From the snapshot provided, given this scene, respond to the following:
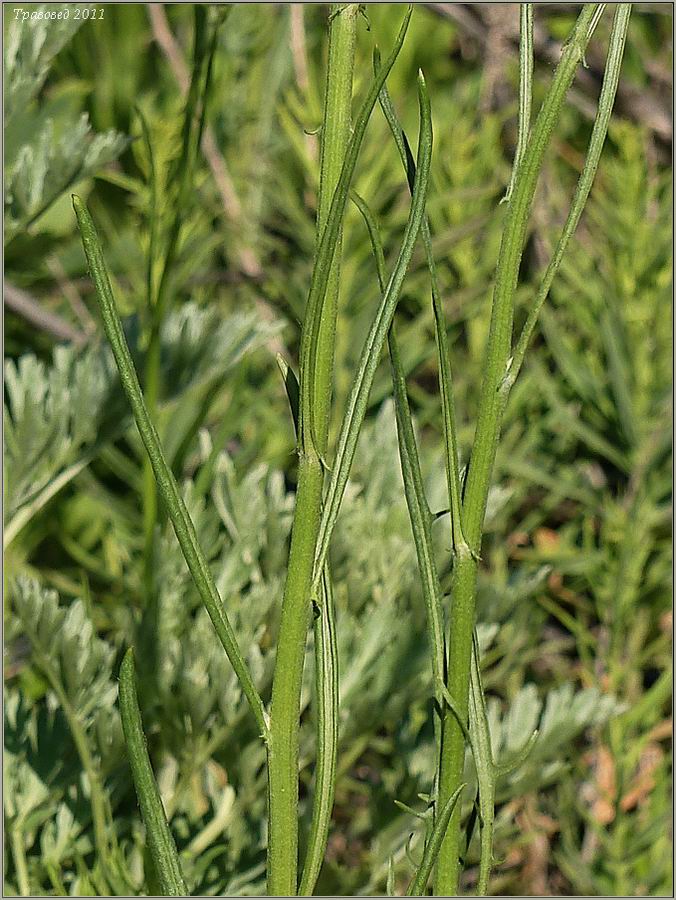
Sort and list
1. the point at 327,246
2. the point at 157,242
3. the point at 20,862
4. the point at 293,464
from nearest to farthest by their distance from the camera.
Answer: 1. the point at 327,246
2. the point at 20,862
3. the point at 157,242
4. the point at 293,464

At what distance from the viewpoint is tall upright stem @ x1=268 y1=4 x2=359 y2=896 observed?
0.37m

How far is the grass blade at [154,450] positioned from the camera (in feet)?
1.19

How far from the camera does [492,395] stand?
0.39 m

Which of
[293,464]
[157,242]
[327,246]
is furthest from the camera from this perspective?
[293,464]

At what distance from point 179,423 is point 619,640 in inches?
18.4

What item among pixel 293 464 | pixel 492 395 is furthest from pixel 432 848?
pixel 293 464

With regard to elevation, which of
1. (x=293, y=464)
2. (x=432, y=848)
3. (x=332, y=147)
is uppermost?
(x=332, y=147)

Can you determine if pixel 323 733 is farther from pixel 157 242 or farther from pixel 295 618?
pixel 157 242

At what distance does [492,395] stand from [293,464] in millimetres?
745

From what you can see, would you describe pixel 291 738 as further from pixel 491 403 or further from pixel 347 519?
pixel 347 519

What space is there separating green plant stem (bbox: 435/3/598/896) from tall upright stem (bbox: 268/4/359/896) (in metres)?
0.06

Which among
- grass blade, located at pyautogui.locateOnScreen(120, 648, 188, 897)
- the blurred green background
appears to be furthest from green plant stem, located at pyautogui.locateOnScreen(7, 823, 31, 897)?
grass blade, located at pyautogui.locateOnScreen(120, 648, 188, 897)

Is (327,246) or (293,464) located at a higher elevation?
(327,246)

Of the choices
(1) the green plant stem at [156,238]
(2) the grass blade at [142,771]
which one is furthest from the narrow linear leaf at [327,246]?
(1) the green plant stem at [156,238]
